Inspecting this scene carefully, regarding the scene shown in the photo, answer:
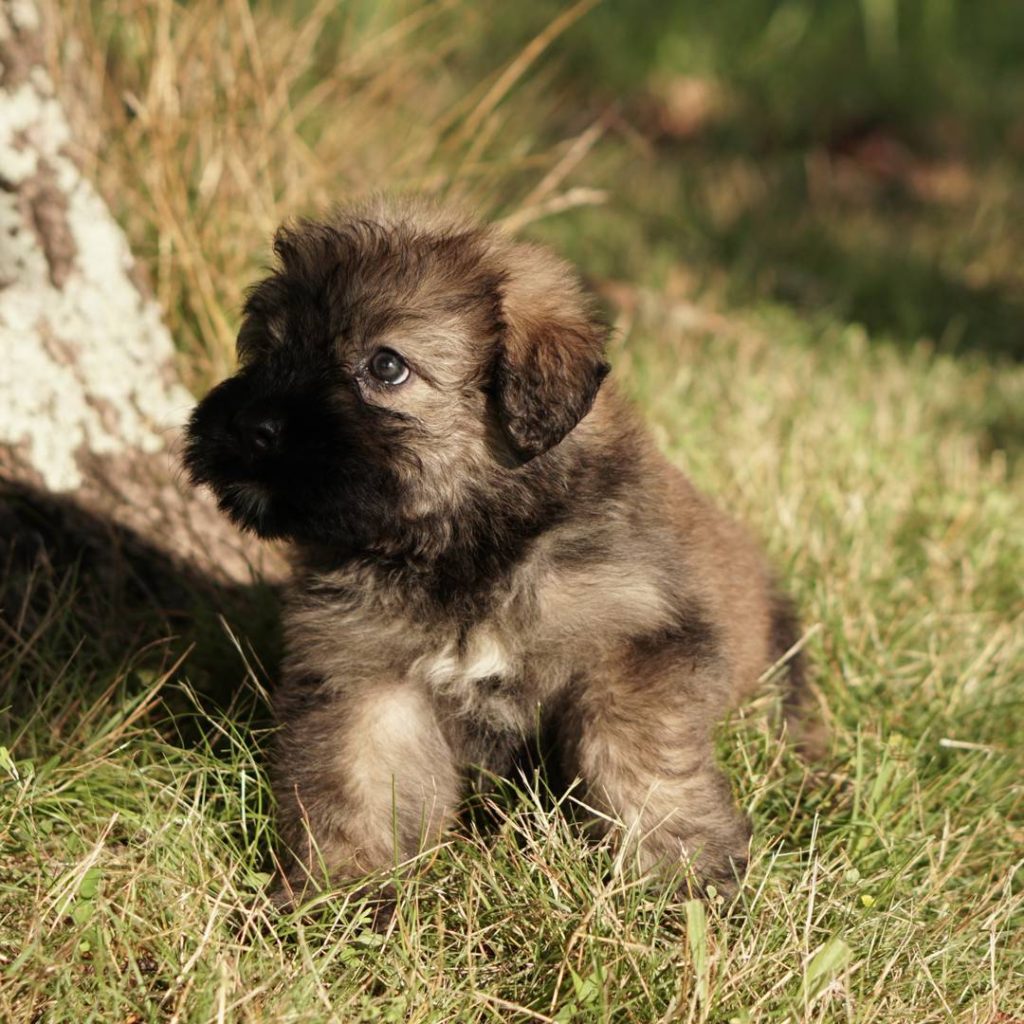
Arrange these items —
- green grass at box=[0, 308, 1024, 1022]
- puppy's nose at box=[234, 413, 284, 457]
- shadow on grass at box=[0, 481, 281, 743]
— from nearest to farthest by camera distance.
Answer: green grass at box=[0, 308, 1024, 1022]
puppy's nose at box=[234, 413, 284, 457]
shadow on grass at box=[0, 481, 281, 743]

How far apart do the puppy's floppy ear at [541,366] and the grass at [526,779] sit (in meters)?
0.70

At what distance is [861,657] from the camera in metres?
3.43

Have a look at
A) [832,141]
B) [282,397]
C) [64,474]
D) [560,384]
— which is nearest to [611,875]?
[560,384]

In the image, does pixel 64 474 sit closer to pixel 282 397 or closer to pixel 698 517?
pixel 282 397

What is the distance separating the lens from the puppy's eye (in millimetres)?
2545

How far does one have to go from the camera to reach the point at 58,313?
3604mm

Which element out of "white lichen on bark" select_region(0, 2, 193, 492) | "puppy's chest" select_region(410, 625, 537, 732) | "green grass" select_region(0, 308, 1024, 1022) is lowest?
"green grass" select_region(0, 308, 1024, 1022)

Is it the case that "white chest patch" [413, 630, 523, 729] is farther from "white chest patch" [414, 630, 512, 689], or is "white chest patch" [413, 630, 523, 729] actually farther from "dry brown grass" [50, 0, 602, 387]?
"dry brown grass" [50, 0, 602, 387]

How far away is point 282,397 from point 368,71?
328 centimetres

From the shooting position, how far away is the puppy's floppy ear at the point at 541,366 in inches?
98.0

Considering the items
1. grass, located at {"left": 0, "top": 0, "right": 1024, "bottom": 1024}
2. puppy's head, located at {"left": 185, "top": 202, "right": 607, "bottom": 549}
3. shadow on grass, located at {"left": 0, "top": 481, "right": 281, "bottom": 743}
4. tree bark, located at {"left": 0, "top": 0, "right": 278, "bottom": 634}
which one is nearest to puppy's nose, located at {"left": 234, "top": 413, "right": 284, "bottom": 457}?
puppy's head, located at {"left": 185, "top": 202, "right": 607, "bottom": 549}

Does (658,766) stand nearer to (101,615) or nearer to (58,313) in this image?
(101,615)

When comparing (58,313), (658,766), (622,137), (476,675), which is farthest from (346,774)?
(622,137)

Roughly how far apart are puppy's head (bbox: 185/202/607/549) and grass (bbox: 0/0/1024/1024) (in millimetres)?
599
